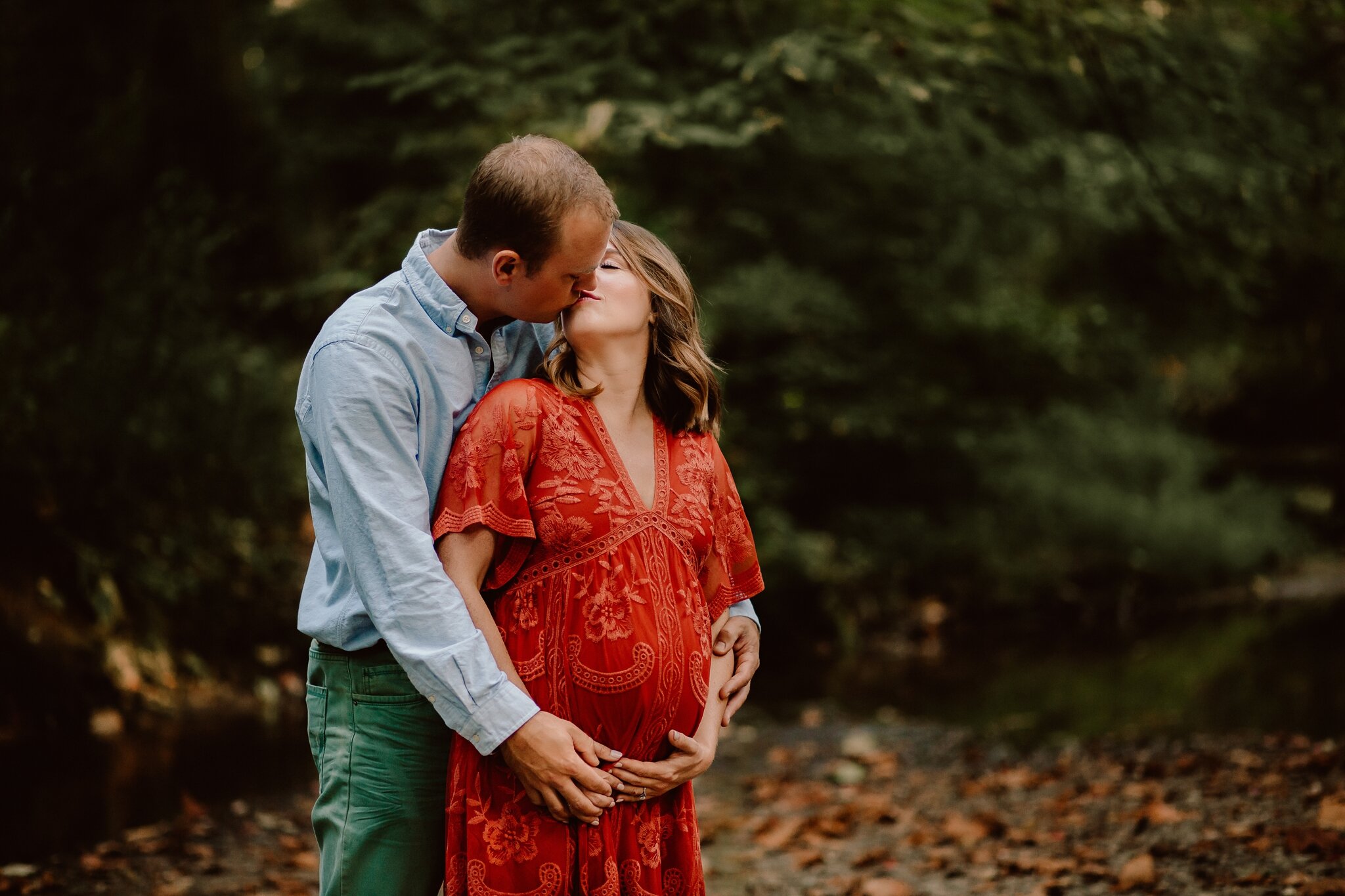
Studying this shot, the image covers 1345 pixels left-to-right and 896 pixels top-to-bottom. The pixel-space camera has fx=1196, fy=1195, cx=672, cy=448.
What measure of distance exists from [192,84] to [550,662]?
27.2ft

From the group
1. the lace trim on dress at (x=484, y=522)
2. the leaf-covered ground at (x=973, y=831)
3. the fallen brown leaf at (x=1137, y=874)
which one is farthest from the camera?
the leaf-covered ground at (x=973, y=831)

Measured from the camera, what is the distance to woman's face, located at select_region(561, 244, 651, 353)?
2.46 m

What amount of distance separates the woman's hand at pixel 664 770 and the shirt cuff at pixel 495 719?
0.83 ft

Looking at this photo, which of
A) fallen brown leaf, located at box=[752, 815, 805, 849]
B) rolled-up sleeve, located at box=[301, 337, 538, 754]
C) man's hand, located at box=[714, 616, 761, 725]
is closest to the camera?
rolled-up sleeve, located at box=[301, 337, 538, 754]

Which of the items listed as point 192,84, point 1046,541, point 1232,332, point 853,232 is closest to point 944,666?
point 1046,541

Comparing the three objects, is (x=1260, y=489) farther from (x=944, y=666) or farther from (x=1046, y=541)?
(x=944, y=666)

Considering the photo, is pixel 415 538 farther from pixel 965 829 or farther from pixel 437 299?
pixel 965 829

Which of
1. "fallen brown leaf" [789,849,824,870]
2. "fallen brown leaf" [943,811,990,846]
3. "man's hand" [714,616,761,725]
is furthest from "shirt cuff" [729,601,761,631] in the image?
"fallen brown leaf" [943,811,990,846]

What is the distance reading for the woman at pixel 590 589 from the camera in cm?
226

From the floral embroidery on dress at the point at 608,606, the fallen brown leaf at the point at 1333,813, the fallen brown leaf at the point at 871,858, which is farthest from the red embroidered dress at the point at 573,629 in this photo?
the fallen brown leaf at the point at 1333,813

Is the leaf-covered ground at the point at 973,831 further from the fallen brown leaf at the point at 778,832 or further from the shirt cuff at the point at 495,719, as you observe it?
the shirt cuff at the point at 495,719

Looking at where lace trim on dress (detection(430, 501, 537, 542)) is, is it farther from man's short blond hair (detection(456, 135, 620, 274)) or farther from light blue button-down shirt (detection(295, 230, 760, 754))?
man's short blond hair (detection(456, 135, 620, 274))

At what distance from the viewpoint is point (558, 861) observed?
226 cm

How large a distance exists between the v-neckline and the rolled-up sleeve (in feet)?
1.22
